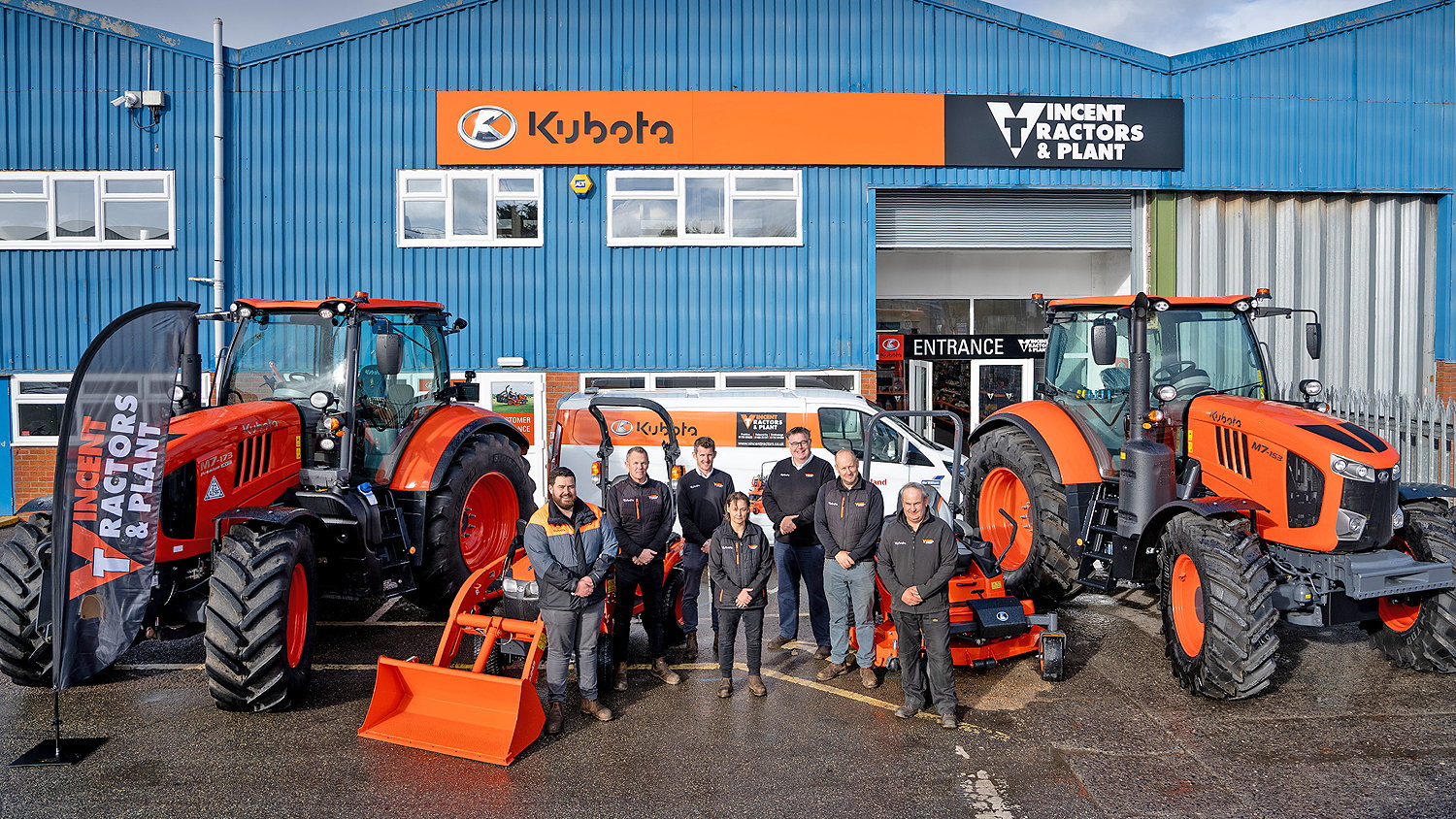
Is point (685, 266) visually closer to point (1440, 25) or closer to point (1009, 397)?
point (1009, 397)

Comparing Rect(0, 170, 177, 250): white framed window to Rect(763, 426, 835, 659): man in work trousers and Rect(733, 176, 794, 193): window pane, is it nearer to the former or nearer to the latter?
Rect(733, 176, 794, 193): window pane

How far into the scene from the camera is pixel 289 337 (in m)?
7.23

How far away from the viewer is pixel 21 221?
13.2 meters

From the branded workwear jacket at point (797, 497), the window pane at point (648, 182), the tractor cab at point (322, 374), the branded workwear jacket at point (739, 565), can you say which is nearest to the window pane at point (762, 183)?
the window pane at point (648, 182)

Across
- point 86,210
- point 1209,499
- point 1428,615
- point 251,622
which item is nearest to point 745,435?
point 1209,499

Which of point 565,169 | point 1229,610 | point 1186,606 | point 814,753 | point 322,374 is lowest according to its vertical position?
point 814,753

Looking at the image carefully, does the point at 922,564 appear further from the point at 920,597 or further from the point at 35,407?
the point at 35,407

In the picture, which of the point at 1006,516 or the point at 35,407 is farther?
the point at 35,407

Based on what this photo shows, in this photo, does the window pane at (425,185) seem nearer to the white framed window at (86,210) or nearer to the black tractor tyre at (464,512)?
the white framed window at (86,210)

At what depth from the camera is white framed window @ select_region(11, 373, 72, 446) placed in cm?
1309

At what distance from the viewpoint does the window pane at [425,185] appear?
43.9 ft

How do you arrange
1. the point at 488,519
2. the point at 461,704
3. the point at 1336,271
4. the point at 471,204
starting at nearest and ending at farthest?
the point at 461,704 < the point at 488,519 < the point at 471,204 < the point at 1336,271

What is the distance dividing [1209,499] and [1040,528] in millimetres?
1278

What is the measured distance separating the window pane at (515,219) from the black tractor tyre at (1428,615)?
10440 mm
